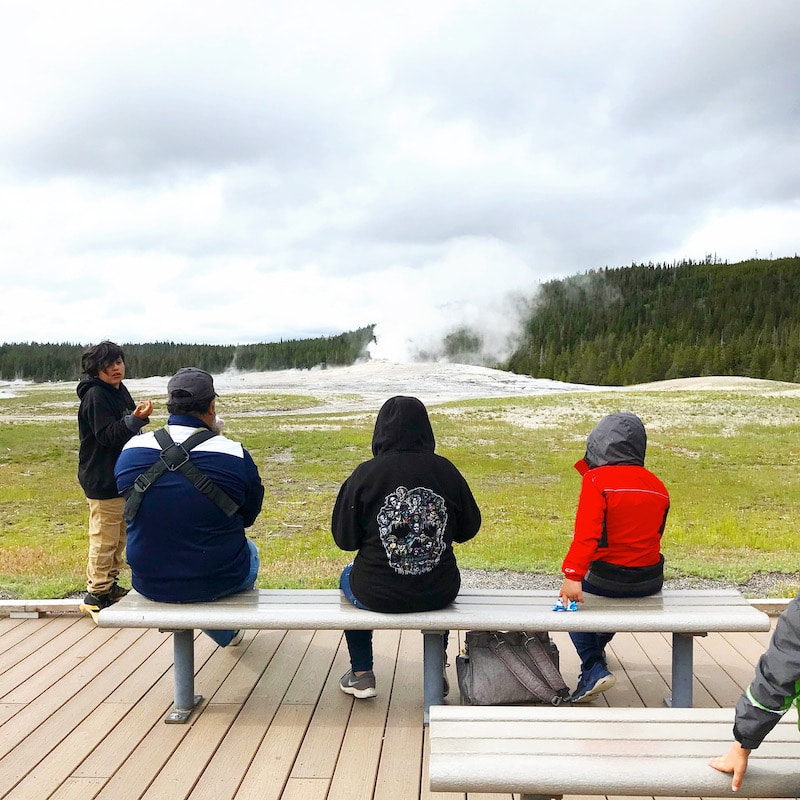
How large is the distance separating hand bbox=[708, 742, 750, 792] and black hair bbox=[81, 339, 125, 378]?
4298 millimetres

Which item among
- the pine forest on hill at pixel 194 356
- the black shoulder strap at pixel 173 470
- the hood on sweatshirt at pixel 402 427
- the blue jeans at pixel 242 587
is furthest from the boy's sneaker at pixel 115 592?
the pine forest on hill at pixel 194 356

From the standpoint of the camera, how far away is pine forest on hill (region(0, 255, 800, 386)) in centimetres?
10000

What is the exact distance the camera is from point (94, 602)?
5.43 m

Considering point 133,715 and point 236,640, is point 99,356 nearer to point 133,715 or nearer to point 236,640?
point 236,640

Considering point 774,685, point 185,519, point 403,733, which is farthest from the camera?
point 185,519

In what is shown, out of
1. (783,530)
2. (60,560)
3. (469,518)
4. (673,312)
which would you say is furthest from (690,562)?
(673,312)

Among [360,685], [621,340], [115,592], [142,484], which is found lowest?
[360,685]

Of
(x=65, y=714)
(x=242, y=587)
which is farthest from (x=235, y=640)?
(x=65, y=714)

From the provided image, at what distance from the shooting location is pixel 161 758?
11.7ft

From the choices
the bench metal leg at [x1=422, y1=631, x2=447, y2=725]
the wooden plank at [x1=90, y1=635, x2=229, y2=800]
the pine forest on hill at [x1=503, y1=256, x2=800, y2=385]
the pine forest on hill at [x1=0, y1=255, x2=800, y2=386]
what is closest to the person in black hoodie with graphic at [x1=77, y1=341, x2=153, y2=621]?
the wooden plank at [x1=90, y1=635, x2=229, y2=800]

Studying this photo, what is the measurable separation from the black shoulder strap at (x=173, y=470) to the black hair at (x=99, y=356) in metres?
1.61

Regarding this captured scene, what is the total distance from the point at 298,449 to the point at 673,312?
412 feet

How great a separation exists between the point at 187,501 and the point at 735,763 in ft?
8.75

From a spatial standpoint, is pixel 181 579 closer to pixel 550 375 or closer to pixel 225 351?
pixel 550 375
